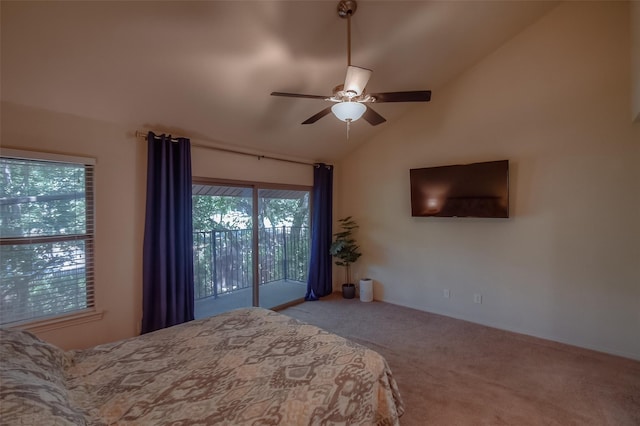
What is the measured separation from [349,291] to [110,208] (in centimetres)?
347

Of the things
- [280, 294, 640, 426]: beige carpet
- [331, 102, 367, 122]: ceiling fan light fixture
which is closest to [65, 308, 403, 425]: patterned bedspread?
[280, 294, 640, 426]: beige carpet

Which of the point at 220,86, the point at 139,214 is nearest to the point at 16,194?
the point at 139,214

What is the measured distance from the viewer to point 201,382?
59.8 inches

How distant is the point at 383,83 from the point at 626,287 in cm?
327

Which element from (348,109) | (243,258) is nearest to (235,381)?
(348,109)

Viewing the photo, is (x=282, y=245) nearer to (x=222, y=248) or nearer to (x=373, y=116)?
(x=222, y=248)

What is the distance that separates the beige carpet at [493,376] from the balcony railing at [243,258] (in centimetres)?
116

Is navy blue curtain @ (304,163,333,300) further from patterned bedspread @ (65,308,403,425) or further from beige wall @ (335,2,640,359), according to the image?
patterned bedspread @ (65,308,403,425)

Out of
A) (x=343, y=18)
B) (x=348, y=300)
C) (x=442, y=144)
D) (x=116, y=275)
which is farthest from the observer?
(x=348, y=300)

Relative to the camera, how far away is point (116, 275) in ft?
9.18

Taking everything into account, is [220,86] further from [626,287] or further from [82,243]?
[626,287]

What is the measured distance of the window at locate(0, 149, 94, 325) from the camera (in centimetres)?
227

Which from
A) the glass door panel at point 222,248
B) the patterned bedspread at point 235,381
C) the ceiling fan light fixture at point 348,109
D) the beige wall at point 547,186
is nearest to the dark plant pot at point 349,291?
the beige wall at point 547,186

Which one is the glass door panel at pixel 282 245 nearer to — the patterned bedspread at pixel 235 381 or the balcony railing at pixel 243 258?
the balcony railing at pixel 243 258
